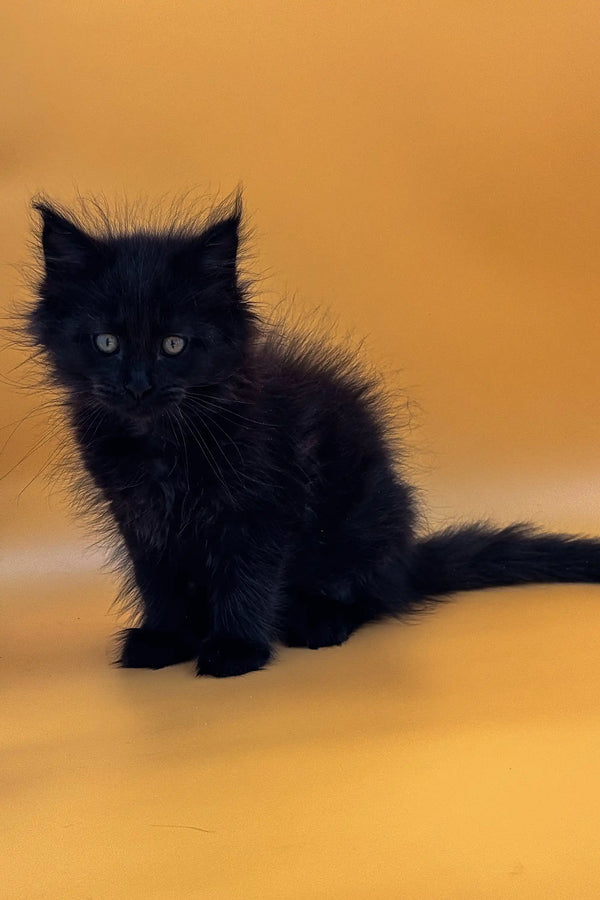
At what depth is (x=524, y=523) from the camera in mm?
2916

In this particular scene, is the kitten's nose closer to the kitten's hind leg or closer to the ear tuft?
the ear tuft

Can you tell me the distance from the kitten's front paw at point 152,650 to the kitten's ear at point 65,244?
2.52ft

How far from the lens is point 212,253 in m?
2.21

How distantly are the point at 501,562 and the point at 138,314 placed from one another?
1.16 meters

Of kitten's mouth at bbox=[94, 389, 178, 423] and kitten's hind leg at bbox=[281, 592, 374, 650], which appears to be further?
kitten's hind leg at bbox=[281, 592, 374, 650]

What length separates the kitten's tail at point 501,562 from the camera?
2.74 meters

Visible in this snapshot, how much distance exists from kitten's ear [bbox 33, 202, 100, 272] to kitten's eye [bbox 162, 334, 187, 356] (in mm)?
222

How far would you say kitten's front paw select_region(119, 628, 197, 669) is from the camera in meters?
2.33

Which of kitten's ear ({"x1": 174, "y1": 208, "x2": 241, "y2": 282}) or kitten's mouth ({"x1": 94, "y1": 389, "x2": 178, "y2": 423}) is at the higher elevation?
kitten's ear ({"x1": 174, "y1": 208, "x2": 241, "y2": 282})

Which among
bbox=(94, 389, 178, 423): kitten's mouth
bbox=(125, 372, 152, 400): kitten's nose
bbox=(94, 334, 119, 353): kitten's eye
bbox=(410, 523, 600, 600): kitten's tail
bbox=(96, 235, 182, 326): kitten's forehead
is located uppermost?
bbox=(96, 235, 182, 326): kitten's forehead

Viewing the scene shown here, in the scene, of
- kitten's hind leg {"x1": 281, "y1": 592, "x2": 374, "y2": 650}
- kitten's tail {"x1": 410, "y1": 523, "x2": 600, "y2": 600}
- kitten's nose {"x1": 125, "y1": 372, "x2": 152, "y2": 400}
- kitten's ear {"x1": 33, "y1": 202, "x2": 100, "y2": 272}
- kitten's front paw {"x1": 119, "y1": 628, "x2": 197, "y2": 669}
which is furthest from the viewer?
Result: kitten's tail {"x1": 410, "y1": 523, "x2": 600, "y2": 600}

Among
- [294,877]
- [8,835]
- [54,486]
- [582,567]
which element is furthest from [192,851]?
[54,486]

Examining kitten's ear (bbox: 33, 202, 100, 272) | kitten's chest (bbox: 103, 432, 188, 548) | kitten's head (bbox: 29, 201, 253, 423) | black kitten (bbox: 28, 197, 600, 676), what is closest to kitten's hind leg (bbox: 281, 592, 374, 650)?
black kitten (bbox: 28, 197, 600, 676)

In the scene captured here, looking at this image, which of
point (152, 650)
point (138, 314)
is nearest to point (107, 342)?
point (138, 314)
